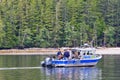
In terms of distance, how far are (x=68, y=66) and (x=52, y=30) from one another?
66593 mm

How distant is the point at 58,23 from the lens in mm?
155000

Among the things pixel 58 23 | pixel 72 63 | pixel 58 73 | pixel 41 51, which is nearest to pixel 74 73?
pixel 58 73

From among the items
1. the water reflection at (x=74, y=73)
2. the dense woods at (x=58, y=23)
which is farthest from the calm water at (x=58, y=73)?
the dense woods at (x=58, y=23)

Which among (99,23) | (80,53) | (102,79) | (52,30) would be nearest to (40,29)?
(52,30)

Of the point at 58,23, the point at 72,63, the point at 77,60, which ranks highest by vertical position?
the point at 58,23

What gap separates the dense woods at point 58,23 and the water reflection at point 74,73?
66132 mm

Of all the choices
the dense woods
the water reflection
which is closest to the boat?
the water reflection

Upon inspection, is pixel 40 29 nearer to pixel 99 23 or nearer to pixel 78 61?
pixel 99 23

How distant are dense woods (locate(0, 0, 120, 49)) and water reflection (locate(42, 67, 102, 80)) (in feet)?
217

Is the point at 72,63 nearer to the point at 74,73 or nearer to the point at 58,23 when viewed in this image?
the point at 74,73

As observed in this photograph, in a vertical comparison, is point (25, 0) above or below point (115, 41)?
above

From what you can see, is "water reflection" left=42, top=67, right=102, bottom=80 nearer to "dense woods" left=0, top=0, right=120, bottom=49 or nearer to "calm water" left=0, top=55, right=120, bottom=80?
"calm water" left=0, top=55, right=120, bottom=80

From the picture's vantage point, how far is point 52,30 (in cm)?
15462

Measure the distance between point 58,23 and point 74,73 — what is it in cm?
7907
